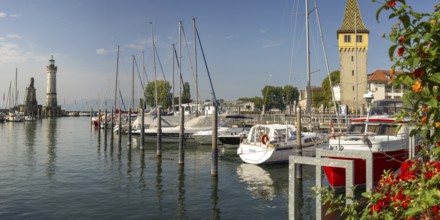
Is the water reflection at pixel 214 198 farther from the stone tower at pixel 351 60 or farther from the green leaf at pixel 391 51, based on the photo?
the stone tower at pixel 351 60

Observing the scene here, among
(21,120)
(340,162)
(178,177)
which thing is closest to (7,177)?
(178,177)

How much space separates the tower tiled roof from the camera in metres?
75.1

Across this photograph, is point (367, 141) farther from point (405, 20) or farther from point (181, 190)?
point (405, 20)

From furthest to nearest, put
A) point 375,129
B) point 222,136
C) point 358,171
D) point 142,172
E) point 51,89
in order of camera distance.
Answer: point 51,89 < point 222,136 < point 142,172 < point 375,129 < point 358,171

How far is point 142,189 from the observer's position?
17562 millimetres

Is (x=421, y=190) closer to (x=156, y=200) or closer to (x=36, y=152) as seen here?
(x=156, y=200)

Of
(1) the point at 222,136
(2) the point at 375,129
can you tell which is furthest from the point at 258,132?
(2) the point at 375,129

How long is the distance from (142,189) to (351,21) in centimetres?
7119

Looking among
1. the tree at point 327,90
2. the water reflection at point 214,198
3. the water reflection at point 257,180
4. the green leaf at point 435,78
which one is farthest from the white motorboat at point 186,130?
the tree at point 327,90

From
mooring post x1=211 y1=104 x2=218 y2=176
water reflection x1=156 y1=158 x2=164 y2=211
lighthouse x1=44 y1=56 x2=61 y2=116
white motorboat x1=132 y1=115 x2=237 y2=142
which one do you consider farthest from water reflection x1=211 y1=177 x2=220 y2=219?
lighthouse x1=44 y1=56 x2=61 y2=116

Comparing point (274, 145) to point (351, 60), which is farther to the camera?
point (351, 60)

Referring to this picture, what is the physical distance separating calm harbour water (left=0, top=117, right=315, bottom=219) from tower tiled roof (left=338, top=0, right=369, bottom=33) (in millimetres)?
58362

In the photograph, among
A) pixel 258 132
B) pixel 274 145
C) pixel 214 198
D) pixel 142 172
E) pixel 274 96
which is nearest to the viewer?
pixel 214 198

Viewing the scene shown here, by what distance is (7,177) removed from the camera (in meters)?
20.3
